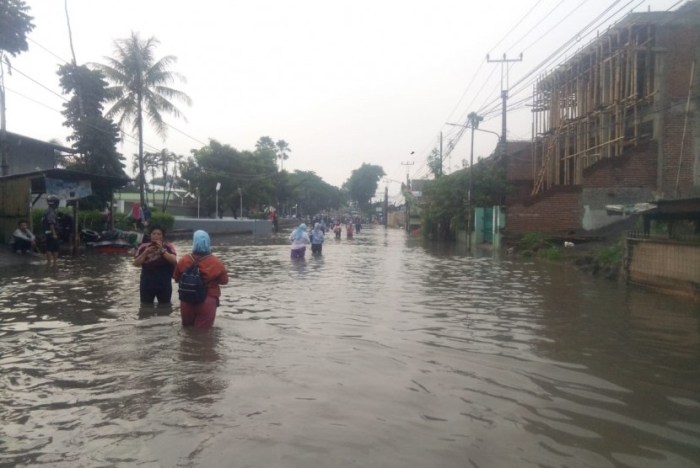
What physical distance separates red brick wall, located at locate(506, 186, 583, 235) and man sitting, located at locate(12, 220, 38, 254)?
20.1 meters

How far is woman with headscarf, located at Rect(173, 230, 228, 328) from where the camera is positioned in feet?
23.6

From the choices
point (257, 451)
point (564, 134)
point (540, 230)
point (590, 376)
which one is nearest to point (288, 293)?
point (590, 376)

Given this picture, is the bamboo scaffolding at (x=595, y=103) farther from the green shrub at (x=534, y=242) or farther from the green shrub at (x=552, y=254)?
the green shrub at (x=552, y=254)

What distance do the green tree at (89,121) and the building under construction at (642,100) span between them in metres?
23.2

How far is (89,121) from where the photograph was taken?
30.4m

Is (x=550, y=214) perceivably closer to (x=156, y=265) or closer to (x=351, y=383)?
(x=156, y=265)

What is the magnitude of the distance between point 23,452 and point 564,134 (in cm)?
3060

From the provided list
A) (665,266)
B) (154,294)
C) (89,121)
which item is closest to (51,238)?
(154,294)

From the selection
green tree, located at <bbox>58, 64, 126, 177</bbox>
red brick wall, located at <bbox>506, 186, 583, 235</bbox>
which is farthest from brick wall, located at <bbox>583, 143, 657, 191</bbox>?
green tree, located at <bbox>58, 64, 126, 177</bbox>

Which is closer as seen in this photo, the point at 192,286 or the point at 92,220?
the point at 192,286

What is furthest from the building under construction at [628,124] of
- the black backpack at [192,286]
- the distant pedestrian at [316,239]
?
the black backpack at [192,286]

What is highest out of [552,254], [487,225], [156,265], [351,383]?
[487,225]

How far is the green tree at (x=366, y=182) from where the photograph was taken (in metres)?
133

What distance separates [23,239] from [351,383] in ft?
51.8
